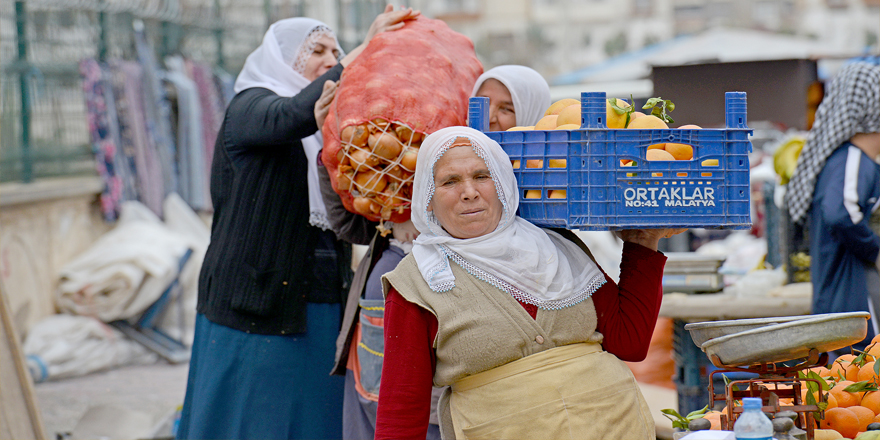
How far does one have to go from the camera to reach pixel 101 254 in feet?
21.4

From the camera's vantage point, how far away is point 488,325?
1837mm

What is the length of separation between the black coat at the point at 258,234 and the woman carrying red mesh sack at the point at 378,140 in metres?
0.26

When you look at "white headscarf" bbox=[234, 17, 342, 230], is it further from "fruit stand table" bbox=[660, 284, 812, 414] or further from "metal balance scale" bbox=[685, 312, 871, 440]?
"fruit stand table" bbox=[660, 284, 812, 414]

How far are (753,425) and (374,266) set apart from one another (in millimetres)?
1293

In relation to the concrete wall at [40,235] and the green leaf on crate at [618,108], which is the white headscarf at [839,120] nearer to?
the green leaf on crate at [618,108]

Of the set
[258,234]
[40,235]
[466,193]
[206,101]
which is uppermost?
[206,101]

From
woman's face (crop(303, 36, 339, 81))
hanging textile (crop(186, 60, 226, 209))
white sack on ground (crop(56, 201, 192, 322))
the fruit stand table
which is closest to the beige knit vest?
woman's face (crop(303, 36, 339, 81))

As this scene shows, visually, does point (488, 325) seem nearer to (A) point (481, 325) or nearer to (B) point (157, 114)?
(A) point (481, 325)

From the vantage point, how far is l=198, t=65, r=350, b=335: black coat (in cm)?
283

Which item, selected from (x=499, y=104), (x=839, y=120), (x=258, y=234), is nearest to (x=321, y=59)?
(x=258, y=234)

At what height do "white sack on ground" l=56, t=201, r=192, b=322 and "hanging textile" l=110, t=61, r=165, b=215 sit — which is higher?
"hanging textile" l=110, t=61, r=165, b=215

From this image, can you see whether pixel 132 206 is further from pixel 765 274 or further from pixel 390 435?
pixel 390 435

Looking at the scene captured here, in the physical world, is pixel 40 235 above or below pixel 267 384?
above

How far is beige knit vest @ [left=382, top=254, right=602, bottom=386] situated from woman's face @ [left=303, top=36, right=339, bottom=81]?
1325 millimetres
